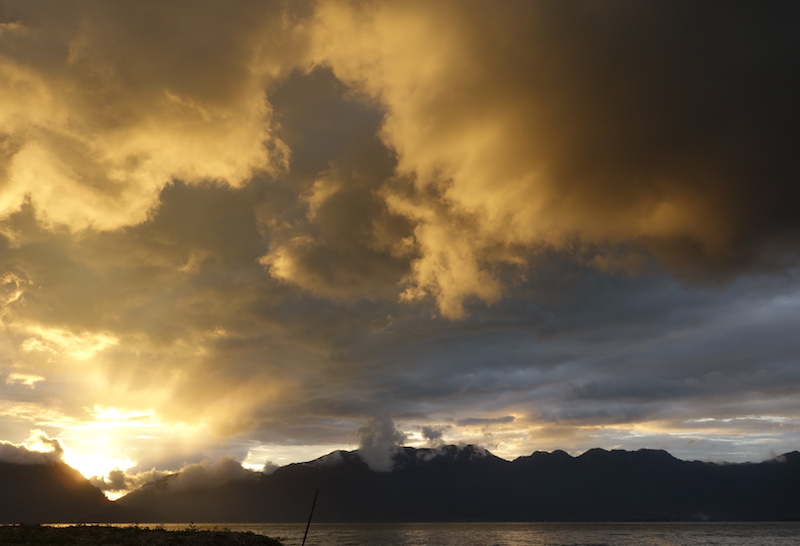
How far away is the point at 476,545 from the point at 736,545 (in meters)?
105

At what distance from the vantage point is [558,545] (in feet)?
585

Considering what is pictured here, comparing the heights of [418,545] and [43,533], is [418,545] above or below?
below

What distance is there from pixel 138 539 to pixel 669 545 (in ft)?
698

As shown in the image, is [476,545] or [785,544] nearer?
[476,545]

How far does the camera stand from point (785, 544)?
19150 centimetres

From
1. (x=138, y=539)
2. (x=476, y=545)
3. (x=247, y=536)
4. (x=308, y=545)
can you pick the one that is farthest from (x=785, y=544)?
(x=138, y=539)

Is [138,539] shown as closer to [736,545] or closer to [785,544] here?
[736,545]

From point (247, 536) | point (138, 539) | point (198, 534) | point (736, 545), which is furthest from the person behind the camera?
point (736, 545)

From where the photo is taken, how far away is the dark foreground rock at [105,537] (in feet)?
148

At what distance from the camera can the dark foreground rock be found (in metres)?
45.0

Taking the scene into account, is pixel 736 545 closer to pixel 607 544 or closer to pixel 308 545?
pixel 607 544

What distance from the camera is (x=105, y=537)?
4691 cm

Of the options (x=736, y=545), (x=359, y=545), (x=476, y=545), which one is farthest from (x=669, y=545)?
(x=359, y=545)

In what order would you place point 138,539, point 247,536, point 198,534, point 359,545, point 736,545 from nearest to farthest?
1. point 138,539
2. point 198,534
3. point 247,536
4. point 359,545
5. point 736,545
